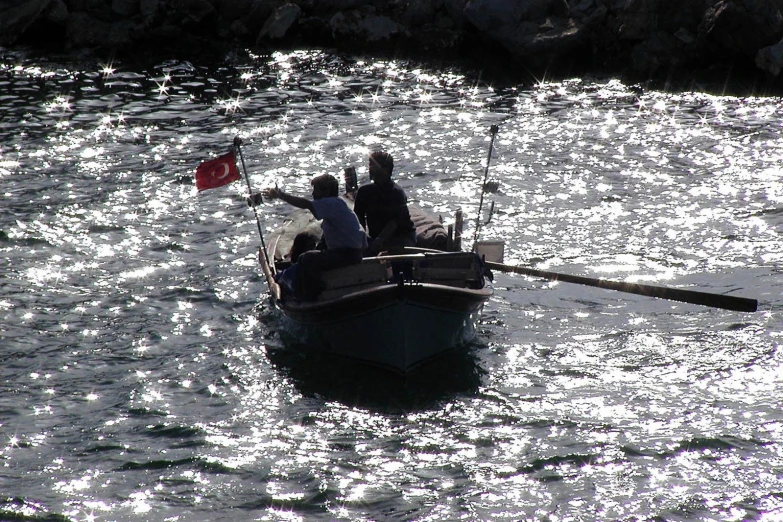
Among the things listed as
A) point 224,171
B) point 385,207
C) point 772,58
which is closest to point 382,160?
point 385,207

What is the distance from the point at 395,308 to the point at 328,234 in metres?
1.58

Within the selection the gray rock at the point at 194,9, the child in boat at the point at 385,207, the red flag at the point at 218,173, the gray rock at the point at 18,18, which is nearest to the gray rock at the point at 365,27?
the gray rock at the point at 194,9

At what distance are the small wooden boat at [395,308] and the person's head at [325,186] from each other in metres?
1.07

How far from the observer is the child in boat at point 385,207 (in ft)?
50.1

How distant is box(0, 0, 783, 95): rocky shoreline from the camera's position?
1246 inches

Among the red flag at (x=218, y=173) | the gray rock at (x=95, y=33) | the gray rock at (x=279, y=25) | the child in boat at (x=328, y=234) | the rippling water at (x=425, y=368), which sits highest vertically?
the gray rock at (x=279, y=25)

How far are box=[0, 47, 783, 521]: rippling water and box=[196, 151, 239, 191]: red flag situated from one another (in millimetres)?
2428

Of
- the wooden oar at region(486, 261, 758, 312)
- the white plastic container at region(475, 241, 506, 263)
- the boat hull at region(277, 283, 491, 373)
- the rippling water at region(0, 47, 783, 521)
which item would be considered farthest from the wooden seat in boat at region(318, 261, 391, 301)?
the white plastic container at region(475, 241, 506, 263)

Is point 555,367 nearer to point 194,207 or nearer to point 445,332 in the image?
point 445,332

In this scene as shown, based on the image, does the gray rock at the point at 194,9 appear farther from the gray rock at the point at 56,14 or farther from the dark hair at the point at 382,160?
the dark hair at the point at 382,160

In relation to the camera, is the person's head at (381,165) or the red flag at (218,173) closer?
the red flag at (218,173)

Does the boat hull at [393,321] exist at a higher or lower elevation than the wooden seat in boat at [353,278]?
lower

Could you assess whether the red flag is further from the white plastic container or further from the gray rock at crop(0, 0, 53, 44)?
the gray rock at crop(0, 0, 53, 44)

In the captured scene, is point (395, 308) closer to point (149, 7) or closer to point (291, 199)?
point (291, 199)
